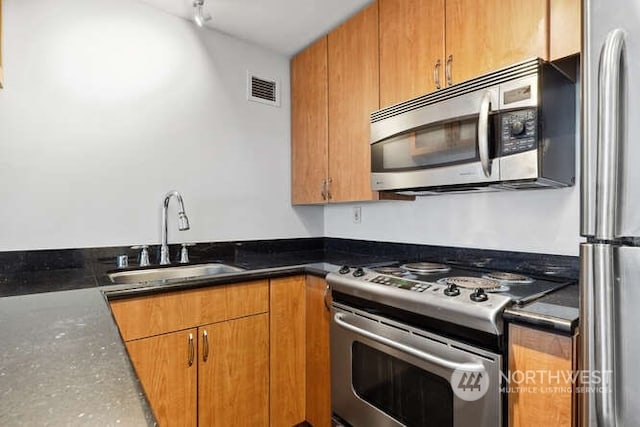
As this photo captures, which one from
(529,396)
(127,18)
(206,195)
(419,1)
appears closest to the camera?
(529,396)

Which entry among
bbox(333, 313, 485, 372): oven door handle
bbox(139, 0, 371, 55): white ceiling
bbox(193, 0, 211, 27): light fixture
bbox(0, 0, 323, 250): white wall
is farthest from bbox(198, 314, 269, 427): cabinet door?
bbox(139, 0, 371, 55): white ceiling

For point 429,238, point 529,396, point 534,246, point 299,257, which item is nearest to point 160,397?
point 299,257

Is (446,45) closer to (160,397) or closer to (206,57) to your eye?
(206,57)

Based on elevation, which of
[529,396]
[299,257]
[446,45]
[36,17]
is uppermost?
[36,17]

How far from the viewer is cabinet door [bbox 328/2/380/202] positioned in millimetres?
1874

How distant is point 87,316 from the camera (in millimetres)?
928

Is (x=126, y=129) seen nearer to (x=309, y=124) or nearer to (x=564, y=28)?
(x=309, y=124)

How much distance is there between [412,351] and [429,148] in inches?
33.7

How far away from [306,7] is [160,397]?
2.07m

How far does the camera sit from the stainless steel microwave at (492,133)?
1205 millimetres

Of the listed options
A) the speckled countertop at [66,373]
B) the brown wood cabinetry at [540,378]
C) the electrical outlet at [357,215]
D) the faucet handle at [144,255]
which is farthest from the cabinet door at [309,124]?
the speckled countertop at [66,373]

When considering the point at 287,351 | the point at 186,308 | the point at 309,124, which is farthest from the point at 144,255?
the point at 309,124

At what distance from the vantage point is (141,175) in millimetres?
1930

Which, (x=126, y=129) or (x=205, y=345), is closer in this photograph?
(x=205, y=345)
